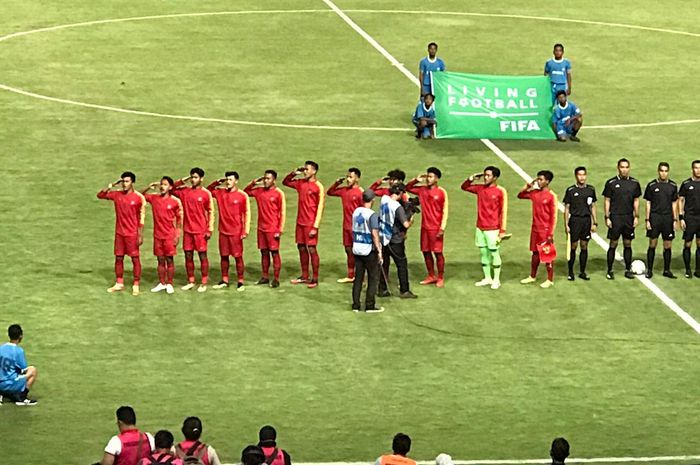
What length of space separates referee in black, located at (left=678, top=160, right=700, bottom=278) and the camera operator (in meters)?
4.48

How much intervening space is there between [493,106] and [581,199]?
8441 mm

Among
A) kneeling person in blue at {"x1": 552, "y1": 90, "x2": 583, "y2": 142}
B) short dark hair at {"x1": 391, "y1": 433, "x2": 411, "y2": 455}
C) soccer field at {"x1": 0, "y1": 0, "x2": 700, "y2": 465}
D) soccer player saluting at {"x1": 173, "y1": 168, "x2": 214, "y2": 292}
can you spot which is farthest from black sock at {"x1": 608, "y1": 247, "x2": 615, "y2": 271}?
short dark hair at {"x1": 391, "y1": 433, "x2": 411, "y2": 455}

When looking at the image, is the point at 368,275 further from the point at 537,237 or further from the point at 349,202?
the point at 537,237

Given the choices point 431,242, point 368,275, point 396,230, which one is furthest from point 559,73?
point 368,275

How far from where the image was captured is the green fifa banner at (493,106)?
3778 cm

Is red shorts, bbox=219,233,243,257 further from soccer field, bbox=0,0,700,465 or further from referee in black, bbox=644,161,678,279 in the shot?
referee in black, bbox=644,161,678,279

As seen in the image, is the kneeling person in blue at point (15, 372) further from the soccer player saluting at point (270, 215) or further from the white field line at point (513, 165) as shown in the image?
the white field line at point (513, 165)

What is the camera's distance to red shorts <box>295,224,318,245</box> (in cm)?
2939

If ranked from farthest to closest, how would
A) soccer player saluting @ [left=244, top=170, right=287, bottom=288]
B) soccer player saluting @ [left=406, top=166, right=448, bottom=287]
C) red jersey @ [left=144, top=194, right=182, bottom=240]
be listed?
soccer player saluting @ [left=406, top=166, right=448, bottom=287]
soccer player saluting @ [left=244, top=170, right=287, bottom=288]
red jersey @ [left=144, top=194, right=182, bottom=240]

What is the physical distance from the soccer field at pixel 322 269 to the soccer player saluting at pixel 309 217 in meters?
0.52

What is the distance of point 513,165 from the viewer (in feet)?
121

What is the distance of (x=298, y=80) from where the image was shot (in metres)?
44.5

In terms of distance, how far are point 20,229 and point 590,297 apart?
1034cm

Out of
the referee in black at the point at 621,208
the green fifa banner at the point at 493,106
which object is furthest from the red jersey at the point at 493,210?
the green fifa banner at the point at 493,106
